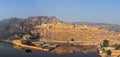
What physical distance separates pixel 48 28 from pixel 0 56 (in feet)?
168

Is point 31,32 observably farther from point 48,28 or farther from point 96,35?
point 96,35

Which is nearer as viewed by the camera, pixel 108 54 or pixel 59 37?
pixel 108 54

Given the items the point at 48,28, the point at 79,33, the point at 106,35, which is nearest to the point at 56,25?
the point at 48,28

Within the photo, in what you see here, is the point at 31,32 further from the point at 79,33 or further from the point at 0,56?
the point at 0,56

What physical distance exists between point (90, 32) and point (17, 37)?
881 inches

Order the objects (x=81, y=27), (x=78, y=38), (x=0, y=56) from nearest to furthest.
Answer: (x=0, y=56)
(x=78, y=38)
(x=81, y=27)

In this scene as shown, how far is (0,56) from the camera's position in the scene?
5153 cm

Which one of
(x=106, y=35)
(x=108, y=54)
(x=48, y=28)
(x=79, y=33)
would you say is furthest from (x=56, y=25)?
(x=108, y=54)

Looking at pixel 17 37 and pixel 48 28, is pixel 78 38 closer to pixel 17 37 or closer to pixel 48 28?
pixel 48 28

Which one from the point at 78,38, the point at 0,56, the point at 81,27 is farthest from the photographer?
the point at 81,27

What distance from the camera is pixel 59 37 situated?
95.6 meters

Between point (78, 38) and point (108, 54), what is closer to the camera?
point (108, 54)

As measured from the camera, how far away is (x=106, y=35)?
9594cm

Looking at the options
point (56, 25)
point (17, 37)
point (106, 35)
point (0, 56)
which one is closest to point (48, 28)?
point (56, 25)
